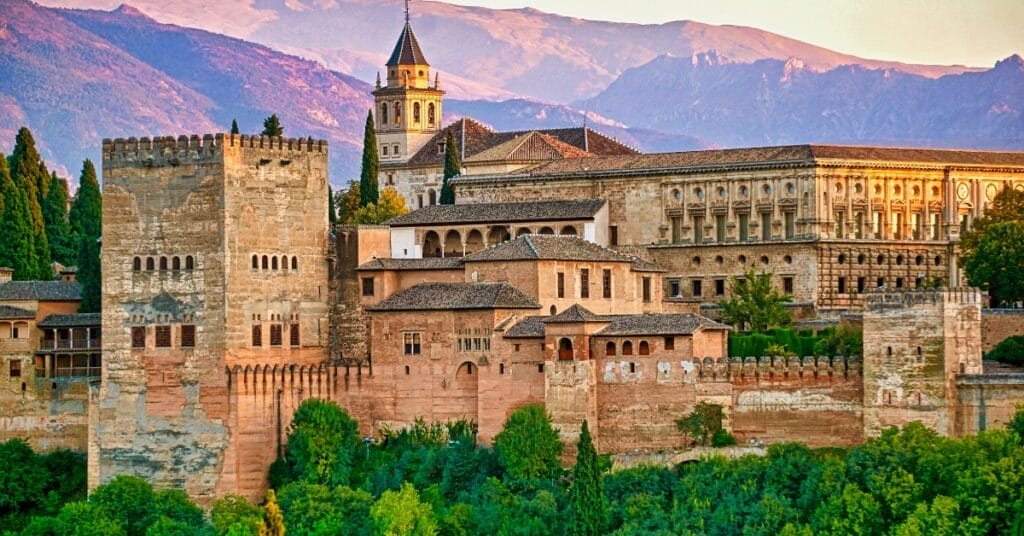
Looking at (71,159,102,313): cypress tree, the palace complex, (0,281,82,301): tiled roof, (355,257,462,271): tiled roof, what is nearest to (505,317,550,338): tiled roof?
the palace complex

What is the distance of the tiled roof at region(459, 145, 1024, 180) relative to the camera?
249 feet

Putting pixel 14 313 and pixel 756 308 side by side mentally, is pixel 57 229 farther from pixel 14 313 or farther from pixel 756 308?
pixel 756 308

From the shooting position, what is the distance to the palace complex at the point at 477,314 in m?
60.1

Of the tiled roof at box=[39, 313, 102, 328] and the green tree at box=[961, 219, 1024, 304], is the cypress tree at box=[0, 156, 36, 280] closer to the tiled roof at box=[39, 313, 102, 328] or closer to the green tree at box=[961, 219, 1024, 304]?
the tiled roof at box=[39, 313, 102, 328]

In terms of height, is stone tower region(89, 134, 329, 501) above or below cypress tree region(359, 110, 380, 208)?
below

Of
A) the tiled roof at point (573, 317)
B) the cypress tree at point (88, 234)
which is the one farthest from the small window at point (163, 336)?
the tiled roof at point (573, 317)

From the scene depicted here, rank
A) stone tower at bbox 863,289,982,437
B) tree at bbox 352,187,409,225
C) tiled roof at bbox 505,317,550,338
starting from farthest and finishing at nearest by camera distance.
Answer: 1. tree at bbox 352,187,409,225
2. tiled roof at bbox 505,317,550,338
3. stone tower at bbox 863,289,982,437

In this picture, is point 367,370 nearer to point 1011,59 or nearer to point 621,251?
point 621,251

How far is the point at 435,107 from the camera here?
100062 mm

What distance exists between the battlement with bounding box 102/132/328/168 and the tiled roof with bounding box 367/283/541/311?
526 cm

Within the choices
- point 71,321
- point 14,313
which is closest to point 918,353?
point 71,321

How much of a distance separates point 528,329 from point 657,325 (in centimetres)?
352

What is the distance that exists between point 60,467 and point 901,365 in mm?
24376

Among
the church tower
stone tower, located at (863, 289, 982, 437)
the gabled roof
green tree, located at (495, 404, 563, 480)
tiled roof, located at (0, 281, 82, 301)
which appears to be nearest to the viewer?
stone tower, located at (863, 289, 982, 437)
